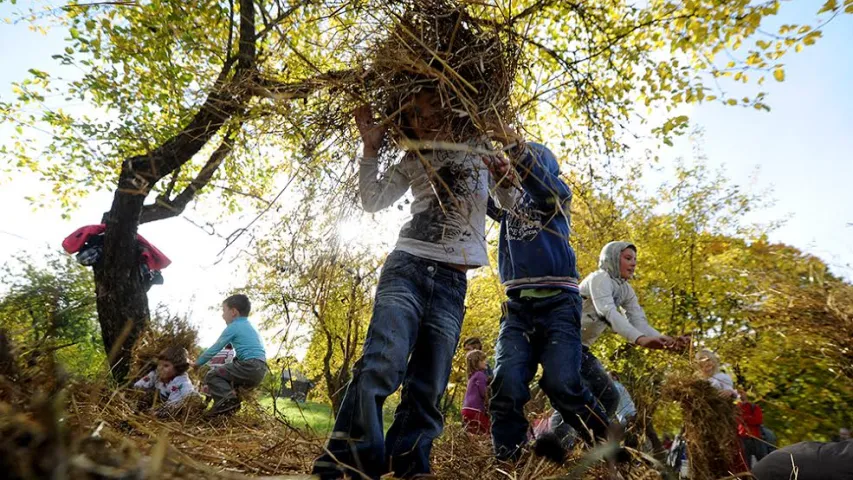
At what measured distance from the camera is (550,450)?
7.06 feet

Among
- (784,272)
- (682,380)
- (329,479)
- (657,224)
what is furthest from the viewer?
(657,224)

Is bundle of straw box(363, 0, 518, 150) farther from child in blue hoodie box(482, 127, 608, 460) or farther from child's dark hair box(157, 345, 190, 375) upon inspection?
child's dark hair box(157, 345, 190, 375)

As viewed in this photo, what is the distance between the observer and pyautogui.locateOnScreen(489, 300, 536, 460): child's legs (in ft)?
8.84

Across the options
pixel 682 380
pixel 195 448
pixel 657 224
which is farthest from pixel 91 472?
pixel 657 224

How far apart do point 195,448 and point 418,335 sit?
0.90 metres

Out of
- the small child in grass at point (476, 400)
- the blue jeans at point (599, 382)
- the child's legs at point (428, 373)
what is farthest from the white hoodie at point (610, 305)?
the small child in grass at point (476, 400)

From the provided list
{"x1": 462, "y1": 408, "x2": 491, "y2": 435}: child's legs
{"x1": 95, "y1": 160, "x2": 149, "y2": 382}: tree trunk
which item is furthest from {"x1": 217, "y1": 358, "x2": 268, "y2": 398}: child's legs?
{"x1": 462, "y1": 408, "x2": 491, "y2": 435}: child's legs

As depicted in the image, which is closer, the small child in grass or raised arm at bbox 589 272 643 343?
raised arm at bbox 589 272 643 343

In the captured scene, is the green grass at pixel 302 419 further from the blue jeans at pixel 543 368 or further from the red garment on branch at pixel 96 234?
the red garment on branch at pixel 96 234

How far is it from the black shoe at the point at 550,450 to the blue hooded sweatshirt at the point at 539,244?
2.77 ft

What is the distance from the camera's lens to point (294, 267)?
242 cm

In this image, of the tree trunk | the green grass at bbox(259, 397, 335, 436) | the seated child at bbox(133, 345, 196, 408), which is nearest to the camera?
the green grass at bbox(259, 397, 335, 436)

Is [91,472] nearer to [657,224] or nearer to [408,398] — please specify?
[408,398]

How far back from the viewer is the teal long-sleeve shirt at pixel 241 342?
562 cm
